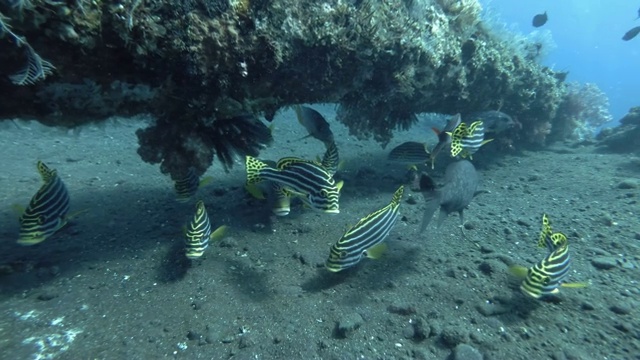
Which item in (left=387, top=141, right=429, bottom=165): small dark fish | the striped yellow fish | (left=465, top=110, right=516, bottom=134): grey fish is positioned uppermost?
(left=465, top=110, right=516, bottom=134): grey fish

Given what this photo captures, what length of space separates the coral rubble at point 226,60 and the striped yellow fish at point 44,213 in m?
0.79

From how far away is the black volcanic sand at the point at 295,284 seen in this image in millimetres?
3416

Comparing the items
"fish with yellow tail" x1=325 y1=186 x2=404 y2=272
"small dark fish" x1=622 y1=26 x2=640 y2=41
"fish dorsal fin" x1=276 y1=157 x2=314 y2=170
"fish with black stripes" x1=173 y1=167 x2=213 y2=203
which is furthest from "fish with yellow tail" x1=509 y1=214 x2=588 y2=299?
"small dark fish" x1=622 y1=26 x2=640 y2=41

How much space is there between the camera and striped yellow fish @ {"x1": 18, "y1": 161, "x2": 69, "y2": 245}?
3678 millimetres

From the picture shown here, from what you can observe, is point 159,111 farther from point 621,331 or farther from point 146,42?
point 621,331

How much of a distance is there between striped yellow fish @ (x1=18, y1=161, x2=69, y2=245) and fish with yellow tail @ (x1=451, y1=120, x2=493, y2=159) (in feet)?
16.9

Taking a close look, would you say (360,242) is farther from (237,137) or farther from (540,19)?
(540,19)

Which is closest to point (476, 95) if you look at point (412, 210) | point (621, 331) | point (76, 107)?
point (412, 210)

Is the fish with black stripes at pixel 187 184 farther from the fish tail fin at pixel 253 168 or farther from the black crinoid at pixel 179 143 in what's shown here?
the fish tail fin at pixel 253 168

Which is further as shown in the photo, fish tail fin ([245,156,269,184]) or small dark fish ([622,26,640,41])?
small dark fish ([622,26,640,41])

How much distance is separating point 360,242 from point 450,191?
4.56 ft

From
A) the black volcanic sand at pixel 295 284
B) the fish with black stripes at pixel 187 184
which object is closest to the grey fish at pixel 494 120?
the black volcanic sand at pixel 295 284

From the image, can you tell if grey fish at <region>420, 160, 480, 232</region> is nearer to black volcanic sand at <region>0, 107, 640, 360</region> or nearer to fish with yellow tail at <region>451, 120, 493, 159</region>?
fish with yellow tail at <region>451, 120, 493, 159</region>

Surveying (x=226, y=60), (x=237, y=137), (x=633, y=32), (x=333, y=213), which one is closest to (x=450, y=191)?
(x=333, y=213)
